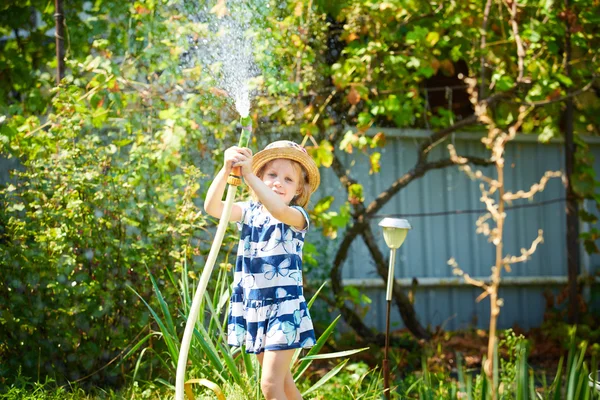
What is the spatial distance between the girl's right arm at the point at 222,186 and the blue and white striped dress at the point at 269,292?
0.13m

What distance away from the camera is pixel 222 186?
8.69 ft

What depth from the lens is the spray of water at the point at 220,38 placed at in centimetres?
422

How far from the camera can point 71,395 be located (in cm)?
341

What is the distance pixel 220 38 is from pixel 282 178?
5.91 ft

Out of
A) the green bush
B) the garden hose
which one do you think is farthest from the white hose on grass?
the green bush

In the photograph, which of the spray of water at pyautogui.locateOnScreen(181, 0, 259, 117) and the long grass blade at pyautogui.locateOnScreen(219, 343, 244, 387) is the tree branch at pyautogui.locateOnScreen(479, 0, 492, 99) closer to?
the spray of water at pyautogui.locateOnScreen(181, 0, 259, 117)

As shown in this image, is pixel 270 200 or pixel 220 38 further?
pixel 220 38

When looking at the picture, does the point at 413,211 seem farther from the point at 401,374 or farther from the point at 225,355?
the point at 225,355

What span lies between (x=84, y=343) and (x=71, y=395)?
27cm

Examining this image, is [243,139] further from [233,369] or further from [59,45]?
[59,45]

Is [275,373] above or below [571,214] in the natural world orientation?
below

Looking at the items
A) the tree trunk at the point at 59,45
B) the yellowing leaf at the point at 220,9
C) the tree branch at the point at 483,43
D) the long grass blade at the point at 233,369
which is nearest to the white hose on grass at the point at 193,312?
the long grass blade at the point at 233,369

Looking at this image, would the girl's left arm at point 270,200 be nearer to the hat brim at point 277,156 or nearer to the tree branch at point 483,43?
the hat brim at point 277,156

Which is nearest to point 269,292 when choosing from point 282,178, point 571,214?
point 282,178
